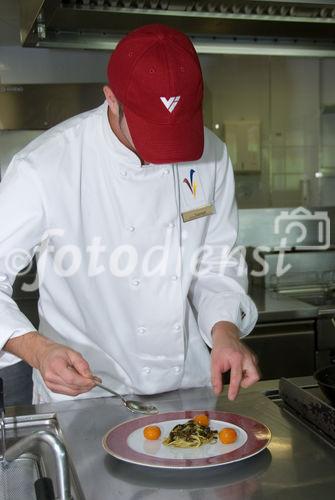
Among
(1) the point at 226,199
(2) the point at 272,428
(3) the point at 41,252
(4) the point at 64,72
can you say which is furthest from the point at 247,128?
(2) the point at 272,428

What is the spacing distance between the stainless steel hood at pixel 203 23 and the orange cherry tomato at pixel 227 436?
1120mm

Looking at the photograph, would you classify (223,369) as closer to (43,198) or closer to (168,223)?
(168,223)

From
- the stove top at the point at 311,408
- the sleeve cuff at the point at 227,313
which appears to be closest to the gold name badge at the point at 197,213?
the sleeve cuff at the point at 227,313

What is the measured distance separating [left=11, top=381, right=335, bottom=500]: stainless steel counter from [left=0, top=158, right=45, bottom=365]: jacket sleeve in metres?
0.23

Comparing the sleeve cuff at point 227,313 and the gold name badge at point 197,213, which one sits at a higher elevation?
the gold name badge at point 197,213

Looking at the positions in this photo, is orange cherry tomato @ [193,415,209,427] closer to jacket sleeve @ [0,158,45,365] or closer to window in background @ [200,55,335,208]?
jacket sleeve @ [0,158,45,365]

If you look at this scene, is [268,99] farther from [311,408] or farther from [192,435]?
[192,435]

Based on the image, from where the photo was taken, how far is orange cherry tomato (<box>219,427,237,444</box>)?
99 centimetres

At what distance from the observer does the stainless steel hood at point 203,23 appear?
1.71 meters

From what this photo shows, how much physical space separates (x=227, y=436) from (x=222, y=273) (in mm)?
492

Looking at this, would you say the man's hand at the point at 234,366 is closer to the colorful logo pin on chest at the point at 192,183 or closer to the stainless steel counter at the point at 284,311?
the colorful logo pin on chest at the point at 192,183

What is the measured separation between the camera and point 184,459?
0.94m

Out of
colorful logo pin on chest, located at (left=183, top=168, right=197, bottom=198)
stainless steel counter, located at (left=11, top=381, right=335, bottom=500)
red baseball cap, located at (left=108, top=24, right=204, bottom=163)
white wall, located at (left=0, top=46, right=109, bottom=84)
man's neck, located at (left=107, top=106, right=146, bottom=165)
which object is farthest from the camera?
white wall, located at (left=0, top=46, right=109, bottom=84)

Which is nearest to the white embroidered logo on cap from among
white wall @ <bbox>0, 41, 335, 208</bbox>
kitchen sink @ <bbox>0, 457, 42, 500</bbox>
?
kitchen sink @ <bbox>0, 457, 42, 500</bbox>
